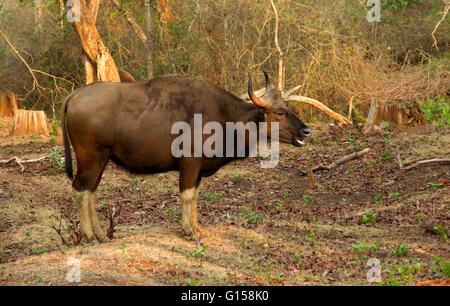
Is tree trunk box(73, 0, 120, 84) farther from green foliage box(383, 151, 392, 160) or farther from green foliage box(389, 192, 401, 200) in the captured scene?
green foliage box(389, 192, 401, 200)

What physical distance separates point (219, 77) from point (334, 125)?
4.01 meters

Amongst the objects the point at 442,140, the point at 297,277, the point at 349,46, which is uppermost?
the point at 349,46

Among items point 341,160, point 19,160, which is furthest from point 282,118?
point 19,160

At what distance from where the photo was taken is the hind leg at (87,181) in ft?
21.0

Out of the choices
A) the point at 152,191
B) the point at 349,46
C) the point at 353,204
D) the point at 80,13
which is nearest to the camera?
the point at 353,204

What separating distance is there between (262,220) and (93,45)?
26.1 ft

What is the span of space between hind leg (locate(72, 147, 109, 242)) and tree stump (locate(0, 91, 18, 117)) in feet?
42.2

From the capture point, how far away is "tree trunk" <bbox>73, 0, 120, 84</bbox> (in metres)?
14.0

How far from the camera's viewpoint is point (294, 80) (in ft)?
51.7

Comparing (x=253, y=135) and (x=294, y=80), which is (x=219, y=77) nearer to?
(x=294, y=80)

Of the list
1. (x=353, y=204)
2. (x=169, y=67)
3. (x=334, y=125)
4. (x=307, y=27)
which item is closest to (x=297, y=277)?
(x=353, y=204)

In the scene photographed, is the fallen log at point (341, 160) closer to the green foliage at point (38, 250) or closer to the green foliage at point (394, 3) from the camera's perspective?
the green foliage at point (38, 250)

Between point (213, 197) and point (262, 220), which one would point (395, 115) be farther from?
point (262, 220)

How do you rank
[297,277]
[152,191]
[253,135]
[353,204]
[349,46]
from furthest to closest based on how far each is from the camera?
1. [349,46]
2. [152,191]
3. [353,204]
4. [253,135]
5. [297,277]
